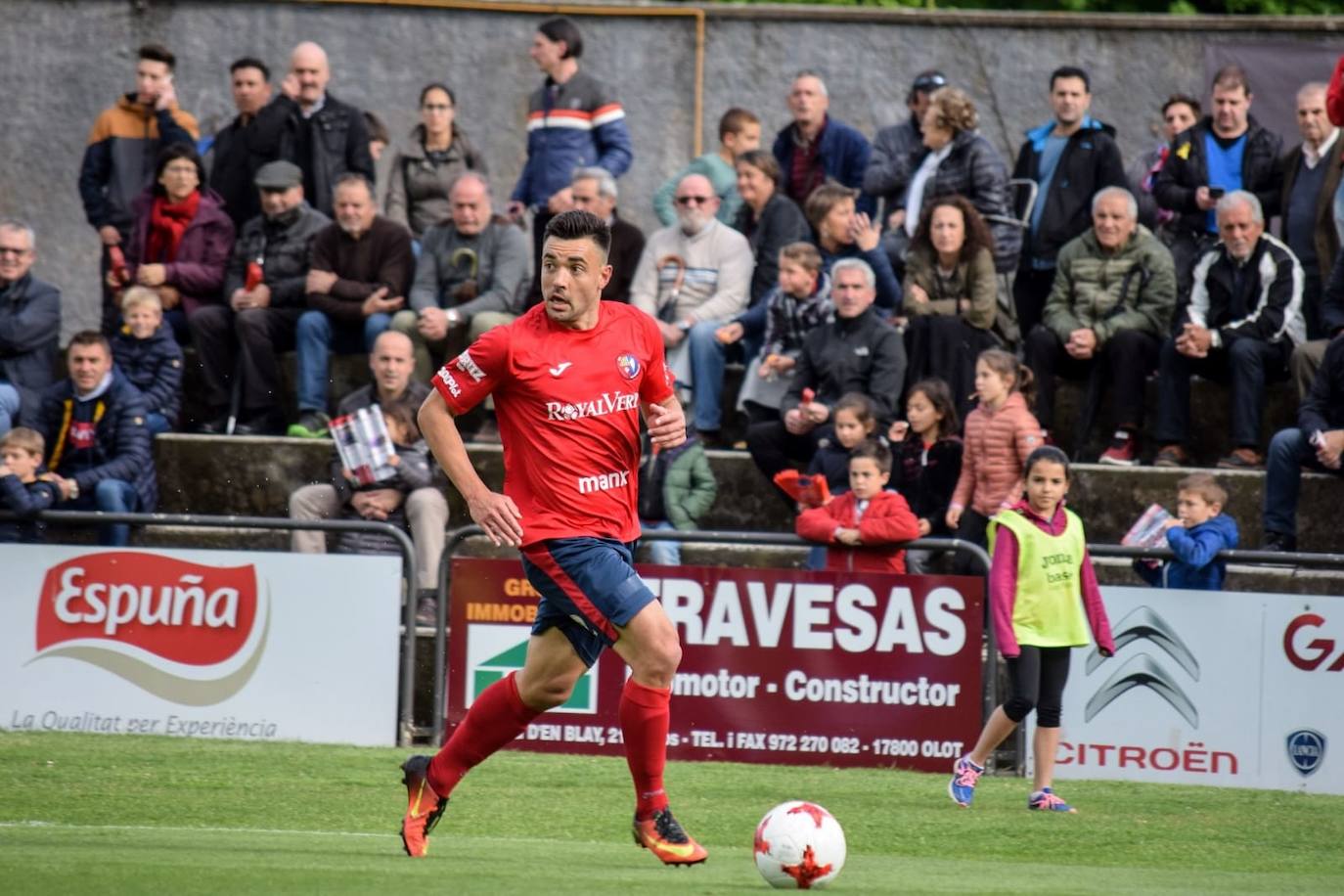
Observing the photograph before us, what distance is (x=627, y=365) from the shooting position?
7590 mm

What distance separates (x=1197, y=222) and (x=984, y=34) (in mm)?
3883

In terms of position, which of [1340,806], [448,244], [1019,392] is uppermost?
[448,244]

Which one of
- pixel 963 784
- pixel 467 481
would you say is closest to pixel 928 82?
pixel 963 784

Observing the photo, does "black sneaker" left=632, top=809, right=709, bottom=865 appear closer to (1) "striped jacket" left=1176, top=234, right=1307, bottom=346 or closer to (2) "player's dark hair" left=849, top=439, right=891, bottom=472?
(2) "player's dark hair" left=849, top=439, right=891, bottom=472

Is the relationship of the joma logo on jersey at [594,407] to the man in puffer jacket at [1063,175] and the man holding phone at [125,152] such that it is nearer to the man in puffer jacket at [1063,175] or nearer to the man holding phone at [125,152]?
the man in puffer jacket at [1063,175]

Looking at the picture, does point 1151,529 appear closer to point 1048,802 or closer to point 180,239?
point 1048,802

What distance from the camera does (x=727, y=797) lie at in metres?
10.1

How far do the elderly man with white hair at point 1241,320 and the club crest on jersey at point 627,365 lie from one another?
6.70 m

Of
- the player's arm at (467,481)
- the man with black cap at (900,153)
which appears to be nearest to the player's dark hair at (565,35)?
the man with black cap at (900,153)

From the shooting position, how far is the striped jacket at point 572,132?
15.2 metres

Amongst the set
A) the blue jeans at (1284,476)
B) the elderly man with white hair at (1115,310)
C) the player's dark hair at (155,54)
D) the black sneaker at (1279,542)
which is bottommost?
the black sneaker at (1279,542)

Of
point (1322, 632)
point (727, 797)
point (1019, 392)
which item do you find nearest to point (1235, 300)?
point (1019, 392)

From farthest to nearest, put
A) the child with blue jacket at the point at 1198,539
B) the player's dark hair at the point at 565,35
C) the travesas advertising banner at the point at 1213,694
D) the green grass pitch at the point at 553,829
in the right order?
the player's dark hair at the point at 565,35
the child with blue jacket at the point at 1198,539
the travesas advertising banner at the point at 1213,694
the green grass pitch at the point at 553,829

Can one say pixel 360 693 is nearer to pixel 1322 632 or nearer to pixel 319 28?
pixel 1322 632
